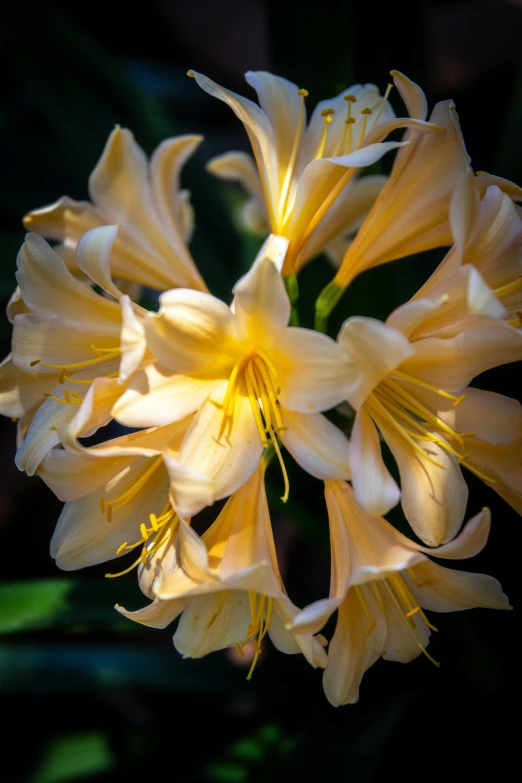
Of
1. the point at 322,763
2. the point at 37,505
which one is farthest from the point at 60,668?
the point at 37,505

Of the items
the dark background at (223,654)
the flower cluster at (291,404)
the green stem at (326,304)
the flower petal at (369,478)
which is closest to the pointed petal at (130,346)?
the flower cluster at (291,404)

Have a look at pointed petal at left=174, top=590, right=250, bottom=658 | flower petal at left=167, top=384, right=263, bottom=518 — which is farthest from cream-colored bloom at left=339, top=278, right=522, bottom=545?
pointed petal at left=174, top=590, right=250, bottom=658

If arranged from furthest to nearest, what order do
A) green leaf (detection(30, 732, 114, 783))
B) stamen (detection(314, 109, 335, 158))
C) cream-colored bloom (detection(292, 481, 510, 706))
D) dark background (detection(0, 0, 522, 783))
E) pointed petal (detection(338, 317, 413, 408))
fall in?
1. green leaf (detection(30, 732, 114, 783))
2. dark background (detection(0, 0, 522, 783))
3. stamen (detection(314, 109, 335, 158))
4. cream-colored bloom (detection(292, 481, 510, 706))
5. pointed petal (detection(338, 317, 413, 408))

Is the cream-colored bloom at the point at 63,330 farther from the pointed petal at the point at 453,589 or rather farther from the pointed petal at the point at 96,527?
the pointed petal at the point at 453,589

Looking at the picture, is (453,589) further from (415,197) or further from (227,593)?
(415,197)

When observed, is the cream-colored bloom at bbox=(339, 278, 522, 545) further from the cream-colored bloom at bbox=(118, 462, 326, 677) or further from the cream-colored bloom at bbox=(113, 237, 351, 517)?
the cream-colored bloom at bbox=(118, 462, 326, 677)

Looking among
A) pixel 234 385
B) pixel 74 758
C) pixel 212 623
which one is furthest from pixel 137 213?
pixel 74 758

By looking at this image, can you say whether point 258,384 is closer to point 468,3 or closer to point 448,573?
point 448,573
